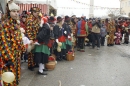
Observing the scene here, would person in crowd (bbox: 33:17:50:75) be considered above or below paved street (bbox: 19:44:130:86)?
above

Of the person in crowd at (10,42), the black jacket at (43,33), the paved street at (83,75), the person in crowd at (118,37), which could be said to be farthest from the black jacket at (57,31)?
the person in crowd at (118,37)

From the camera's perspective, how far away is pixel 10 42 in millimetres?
3715

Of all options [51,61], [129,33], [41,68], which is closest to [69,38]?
[51,61]

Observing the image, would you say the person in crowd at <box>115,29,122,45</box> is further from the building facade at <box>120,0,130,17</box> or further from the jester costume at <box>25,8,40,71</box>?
the building facade at <box>120,0,130,17</box>

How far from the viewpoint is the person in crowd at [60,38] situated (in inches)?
315

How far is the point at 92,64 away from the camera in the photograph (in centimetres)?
827

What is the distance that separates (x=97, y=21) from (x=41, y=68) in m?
6.76

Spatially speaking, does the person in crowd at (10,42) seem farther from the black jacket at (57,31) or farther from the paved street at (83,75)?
the black jacket at (57,31)

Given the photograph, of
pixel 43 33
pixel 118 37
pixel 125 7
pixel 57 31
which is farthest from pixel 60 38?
pixel 125 7

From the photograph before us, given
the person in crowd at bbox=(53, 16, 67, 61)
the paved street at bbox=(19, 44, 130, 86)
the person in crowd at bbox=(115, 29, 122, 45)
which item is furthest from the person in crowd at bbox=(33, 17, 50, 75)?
the person in crowd at bbox=(115, 29, 122, 45)

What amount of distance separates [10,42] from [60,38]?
482 cm

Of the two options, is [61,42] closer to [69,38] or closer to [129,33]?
[69,38]

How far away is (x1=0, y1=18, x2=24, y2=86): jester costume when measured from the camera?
343 centimetres

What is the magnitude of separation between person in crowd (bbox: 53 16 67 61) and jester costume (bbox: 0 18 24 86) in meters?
3.87
